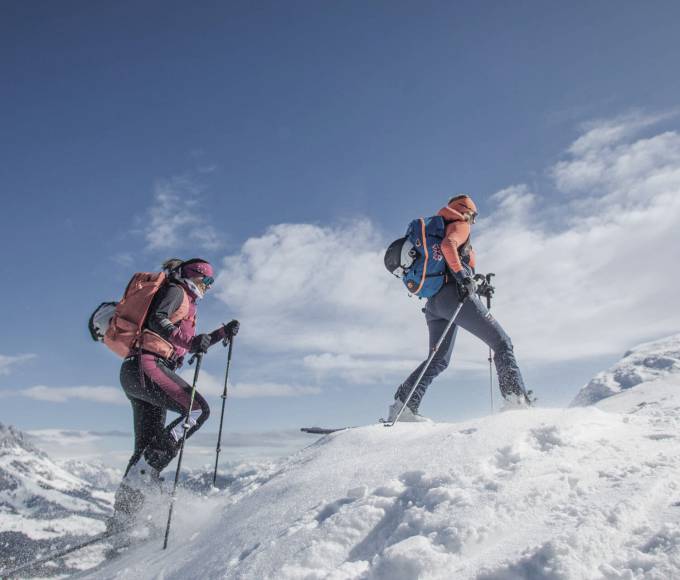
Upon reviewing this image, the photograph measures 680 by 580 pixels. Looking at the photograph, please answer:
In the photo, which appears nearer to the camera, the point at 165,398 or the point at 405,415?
the point at 165,398

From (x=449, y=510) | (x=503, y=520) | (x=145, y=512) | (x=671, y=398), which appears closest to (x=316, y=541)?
(x=449, y=510)

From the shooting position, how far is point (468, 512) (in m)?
3.04

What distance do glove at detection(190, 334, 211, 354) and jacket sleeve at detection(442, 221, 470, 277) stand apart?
369 cm

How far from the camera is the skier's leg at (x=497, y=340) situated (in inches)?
255

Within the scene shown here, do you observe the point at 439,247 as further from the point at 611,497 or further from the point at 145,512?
the point at 145,512

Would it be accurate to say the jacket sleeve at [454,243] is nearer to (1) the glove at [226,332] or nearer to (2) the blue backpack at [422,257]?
(2) the blue backpack at [422,257]

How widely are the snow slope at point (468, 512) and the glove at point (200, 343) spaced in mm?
2161

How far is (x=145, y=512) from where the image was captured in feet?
18.5

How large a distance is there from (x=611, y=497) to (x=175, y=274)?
5738mm

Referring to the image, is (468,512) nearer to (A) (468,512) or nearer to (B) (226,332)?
(A) (468,512)

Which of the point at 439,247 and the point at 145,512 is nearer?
the point at 145,512

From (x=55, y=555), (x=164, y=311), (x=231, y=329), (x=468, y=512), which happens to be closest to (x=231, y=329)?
(x=231, y=329)

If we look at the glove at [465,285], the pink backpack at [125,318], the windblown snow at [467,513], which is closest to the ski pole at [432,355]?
the glove at [465,285]

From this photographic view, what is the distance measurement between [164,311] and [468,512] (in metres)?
4.56
